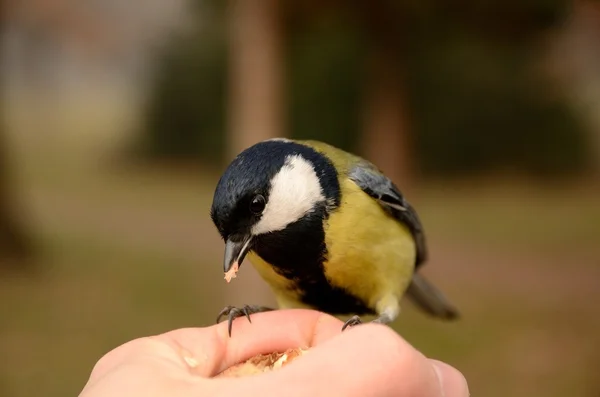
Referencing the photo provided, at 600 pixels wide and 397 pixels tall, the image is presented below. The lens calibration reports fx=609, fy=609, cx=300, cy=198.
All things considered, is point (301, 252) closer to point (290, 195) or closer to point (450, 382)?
point (290, 195)

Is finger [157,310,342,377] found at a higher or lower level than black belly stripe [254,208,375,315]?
lower

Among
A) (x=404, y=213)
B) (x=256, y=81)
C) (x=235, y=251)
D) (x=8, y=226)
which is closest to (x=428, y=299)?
(x=404, y=213)

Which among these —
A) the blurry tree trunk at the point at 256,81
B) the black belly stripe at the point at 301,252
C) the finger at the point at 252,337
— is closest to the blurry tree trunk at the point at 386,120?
the blurry tree trunk at the point at 256,81

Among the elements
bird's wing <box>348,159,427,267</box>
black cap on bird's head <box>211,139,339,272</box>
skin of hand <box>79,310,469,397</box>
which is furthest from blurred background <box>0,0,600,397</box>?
skin of hand <box>79,310,469,397</box>

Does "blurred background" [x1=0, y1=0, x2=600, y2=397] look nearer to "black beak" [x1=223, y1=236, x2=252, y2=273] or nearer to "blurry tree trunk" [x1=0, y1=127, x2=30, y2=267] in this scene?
"blurry tree trunk" [x1=0, y1=127, x2=30, y2=267]

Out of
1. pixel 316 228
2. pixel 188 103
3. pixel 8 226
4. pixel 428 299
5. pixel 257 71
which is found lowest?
pixel 8 226

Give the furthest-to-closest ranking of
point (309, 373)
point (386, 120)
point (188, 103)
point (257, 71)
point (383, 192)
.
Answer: point (188, 103) → point (386, 120) → point (257, 71) → point (383, 192) → point (309, 373)

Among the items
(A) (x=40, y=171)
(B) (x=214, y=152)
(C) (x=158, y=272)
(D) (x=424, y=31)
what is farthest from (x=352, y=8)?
(A) (x=40, y=171)

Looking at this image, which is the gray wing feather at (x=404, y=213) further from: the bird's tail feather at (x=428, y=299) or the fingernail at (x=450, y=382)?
the fingernail at (x=450, y=382)
